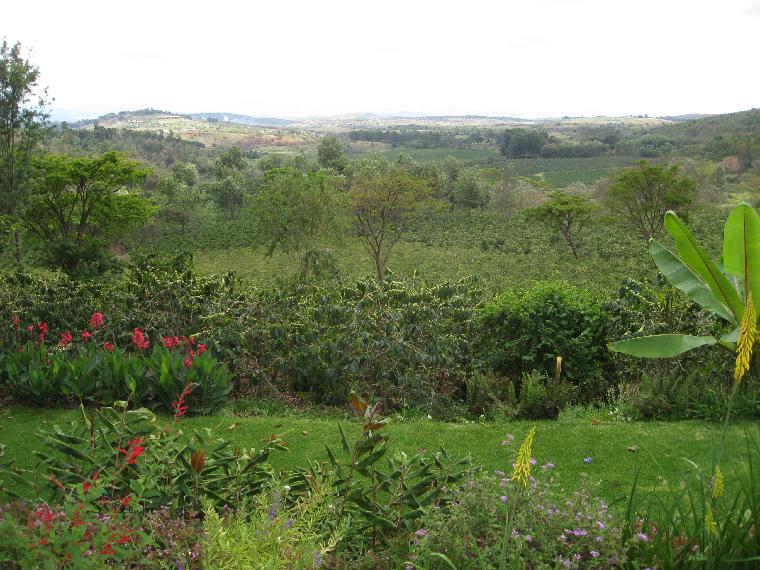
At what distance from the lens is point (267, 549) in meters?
2.12

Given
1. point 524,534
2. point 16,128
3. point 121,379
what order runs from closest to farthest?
1. point 524,534
2. point 121,379
3. point 16,128

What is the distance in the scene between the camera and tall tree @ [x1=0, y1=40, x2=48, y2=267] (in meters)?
15.5

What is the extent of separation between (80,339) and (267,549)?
6.88m

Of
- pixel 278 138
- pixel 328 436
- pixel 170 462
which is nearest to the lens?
pixel 170 462

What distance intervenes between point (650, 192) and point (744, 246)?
25.0 meters

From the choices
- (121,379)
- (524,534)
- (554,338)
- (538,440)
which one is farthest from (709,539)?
(121,379)

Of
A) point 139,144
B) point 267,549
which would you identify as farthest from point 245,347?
point 139,144

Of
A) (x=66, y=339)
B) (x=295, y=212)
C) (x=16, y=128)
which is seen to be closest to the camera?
(x=66, y=339)

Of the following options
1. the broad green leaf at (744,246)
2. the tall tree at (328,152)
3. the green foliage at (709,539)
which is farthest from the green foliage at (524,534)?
the tall tree at (328,152)

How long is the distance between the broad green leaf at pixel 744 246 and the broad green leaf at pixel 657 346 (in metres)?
0.49

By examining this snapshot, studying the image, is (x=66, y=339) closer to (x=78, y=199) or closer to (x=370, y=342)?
(x=370, y=342)

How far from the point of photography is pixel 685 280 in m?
4.37

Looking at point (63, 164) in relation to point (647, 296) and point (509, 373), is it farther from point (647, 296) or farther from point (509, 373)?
point (647, 296)

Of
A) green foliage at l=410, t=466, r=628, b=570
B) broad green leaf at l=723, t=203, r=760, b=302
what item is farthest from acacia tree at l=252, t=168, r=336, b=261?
green foliage at l=410, t=466, r=628, b=570
